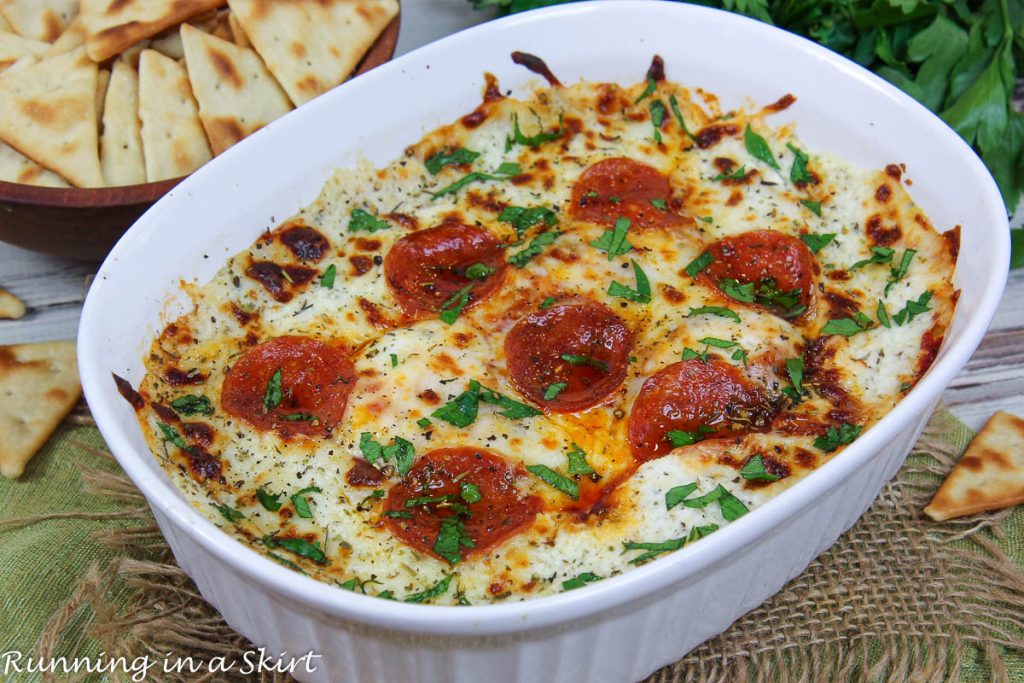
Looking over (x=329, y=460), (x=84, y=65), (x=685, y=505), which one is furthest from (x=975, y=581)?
(x=84, y=65)

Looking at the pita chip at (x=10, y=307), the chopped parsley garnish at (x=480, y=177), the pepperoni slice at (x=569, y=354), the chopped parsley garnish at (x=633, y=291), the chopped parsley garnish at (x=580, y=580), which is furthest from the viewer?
the pita chip at (x=10, y=307)

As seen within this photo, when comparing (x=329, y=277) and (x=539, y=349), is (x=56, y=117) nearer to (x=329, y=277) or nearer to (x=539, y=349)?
(x=329, y=277)

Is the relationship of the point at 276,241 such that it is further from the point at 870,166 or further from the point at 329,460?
the point at 870,166

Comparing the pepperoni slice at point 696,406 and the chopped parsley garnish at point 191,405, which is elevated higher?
the pepperoni slice at point 696,406

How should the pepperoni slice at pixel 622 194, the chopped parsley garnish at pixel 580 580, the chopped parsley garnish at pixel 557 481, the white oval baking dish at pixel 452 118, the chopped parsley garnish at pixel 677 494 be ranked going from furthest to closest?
the pepperoni slice at pixel 622 194 → the chopped parsley garnish at pixel 557 481 → the chopped parsley garnish at pixel 677 494 → the chopped parsley garnish at pixel 580 580 → the white oval baking dish at pixel 452 118

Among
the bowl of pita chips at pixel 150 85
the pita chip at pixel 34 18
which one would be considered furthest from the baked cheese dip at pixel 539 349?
the pita chip at pixel 34 18

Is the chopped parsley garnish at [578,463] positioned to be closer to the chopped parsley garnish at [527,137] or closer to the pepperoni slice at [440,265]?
the pepperoni slice at [440,265]

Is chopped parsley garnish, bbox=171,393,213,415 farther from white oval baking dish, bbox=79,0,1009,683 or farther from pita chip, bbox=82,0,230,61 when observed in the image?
pita chip, bbox=82,0,230,61

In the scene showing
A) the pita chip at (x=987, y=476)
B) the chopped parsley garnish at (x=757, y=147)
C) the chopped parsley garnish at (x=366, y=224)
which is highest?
the chopped parsley garnish at (x=757, y=147)
